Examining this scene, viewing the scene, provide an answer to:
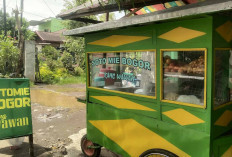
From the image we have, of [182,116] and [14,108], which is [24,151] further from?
[182,116]

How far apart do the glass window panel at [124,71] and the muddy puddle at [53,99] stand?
4.56m

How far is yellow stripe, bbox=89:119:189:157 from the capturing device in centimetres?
293

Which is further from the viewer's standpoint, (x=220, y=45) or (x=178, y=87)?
(x=178, y=87)

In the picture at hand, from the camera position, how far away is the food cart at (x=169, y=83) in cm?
249

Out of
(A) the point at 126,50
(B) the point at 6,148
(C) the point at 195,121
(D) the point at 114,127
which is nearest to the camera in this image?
(C) the point at 195,121

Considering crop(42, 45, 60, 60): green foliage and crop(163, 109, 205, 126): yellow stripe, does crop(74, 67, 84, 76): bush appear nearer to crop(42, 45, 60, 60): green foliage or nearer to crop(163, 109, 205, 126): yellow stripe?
crop(42, 45, 60, 60): green foliage

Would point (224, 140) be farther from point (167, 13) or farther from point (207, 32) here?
point (167, 13)

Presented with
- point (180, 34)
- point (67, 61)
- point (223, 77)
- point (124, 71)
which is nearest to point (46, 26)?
point (67, 61)

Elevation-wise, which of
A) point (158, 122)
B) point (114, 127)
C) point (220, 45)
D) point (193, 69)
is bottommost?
point (114, 127)

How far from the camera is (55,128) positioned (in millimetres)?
5945

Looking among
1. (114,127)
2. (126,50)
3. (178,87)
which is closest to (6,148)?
(114,127)

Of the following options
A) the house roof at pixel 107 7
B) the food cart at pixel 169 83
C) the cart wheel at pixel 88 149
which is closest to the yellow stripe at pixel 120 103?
the food cart at pixel 169 83

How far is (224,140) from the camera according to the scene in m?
2.65

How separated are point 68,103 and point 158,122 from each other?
6196 millimetres
